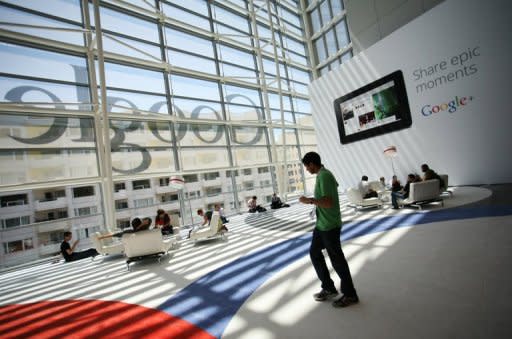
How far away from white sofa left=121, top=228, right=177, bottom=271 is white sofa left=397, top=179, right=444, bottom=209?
19.9ft

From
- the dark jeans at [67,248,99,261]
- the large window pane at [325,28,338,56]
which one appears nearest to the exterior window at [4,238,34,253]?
the dark jeans at [67,248,99,261]

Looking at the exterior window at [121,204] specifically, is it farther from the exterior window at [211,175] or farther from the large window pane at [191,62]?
the large window pane at [191,62]

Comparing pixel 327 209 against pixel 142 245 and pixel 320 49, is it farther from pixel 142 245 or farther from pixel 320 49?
pixel 320 49

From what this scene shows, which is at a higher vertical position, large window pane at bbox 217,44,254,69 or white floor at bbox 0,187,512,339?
large window pane at bbox 217,44,254,69

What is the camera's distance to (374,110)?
11789mm

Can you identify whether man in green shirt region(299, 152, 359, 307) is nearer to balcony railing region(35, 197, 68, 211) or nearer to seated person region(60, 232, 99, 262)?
seated person region(60, 232, 99, 262)

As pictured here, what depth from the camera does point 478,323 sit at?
6.44 ft

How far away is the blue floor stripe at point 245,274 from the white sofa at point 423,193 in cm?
51

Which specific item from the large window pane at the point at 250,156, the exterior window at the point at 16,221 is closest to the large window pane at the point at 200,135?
the large window pane at the point at 250,156

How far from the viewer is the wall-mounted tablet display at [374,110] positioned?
10695 mm

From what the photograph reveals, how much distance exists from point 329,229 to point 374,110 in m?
10.8

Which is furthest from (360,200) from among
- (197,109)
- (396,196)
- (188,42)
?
(188,42)

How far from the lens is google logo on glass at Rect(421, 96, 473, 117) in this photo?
29.2ft

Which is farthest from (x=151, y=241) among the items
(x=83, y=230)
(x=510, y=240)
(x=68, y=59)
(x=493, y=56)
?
(x=493, y=56)
